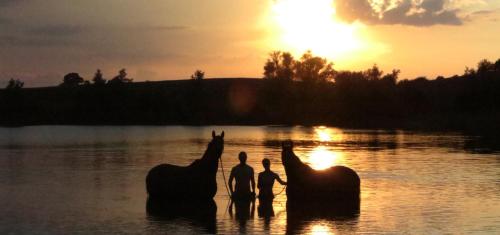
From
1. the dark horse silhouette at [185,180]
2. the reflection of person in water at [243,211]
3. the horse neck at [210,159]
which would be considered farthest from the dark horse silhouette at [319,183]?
the dark horse silhouette at [185,180]

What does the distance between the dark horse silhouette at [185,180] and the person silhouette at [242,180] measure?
1.84ft

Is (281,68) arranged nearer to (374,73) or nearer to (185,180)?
(374,73)

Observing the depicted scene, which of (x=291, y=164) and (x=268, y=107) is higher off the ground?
(x=268, y=107)

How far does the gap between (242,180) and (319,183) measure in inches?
78.2

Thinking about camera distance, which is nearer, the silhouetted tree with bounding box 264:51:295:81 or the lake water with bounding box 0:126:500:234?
the lake water with bounding box 0:126:500:234

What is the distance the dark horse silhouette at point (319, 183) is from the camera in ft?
62.2

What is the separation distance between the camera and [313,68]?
12988cm

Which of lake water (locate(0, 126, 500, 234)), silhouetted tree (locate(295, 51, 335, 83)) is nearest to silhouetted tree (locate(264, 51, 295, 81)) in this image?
silhouetted tree (locate(295, 51, 335, 83))

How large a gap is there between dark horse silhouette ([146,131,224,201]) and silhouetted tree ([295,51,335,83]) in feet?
361

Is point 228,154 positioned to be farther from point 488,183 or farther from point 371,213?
point 371,213

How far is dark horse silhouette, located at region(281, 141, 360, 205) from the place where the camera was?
19.0 m

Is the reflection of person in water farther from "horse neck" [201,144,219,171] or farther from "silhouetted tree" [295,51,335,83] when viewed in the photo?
"silhouetted tree" [295,51,335,83]

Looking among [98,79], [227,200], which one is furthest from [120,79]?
[227,200]

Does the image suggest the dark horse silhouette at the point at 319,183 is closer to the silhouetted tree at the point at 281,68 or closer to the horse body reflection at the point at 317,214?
the horse body reflection at the point at 317,214
